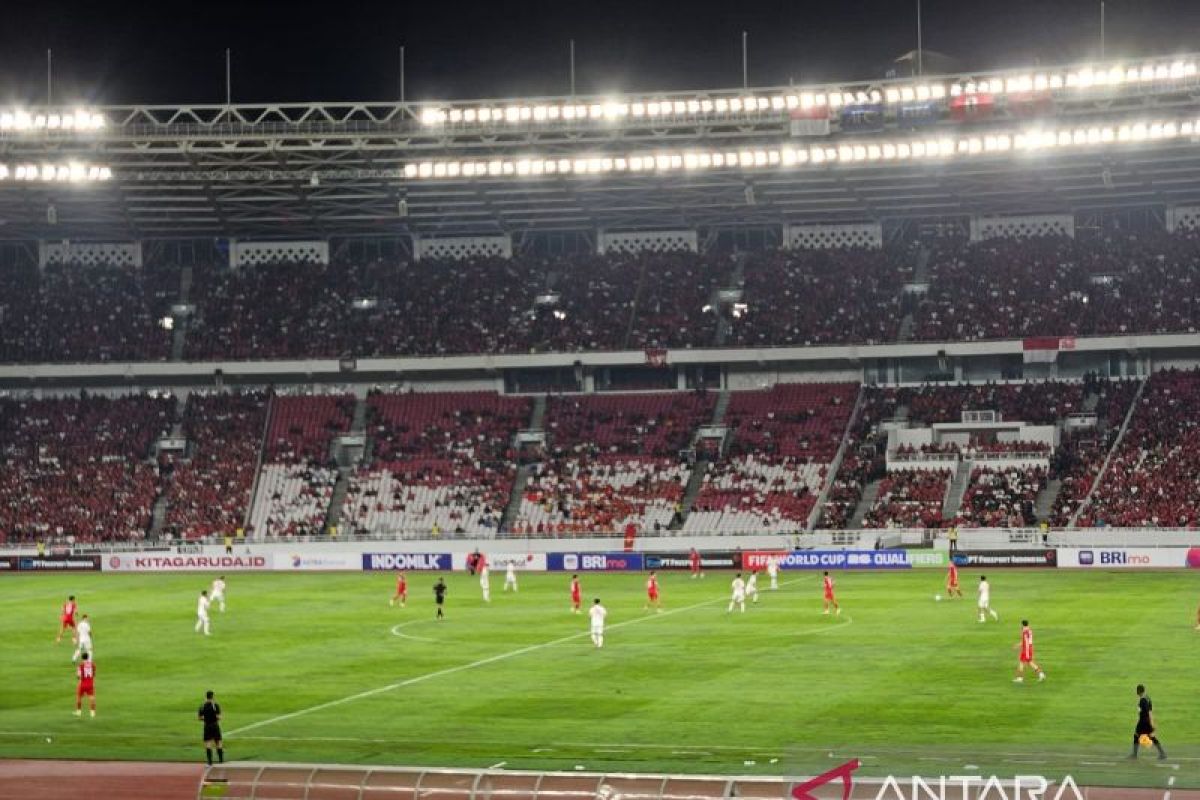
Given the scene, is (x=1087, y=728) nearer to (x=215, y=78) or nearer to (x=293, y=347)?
(x=215, y=78)

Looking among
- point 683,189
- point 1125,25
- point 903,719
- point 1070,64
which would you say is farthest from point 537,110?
point 903,719

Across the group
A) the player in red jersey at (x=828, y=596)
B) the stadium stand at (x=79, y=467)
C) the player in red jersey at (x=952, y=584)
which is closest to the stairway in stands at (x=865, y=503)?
the player in red jersey at (x=952, y=584)

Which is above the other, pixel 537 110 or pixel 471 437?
pixel 537 110

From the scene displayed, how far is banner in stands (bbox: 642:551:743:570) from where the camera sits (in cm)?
7369

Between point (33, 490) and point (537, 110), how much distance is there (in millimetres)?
34883

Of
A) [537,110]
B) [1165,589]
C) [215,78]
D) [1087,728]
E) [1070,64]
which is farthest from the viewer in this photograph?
[215,78]

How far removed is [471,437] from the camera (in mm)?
90625

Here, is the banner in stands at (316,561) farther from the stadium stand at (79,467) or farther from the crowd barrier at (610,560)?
the stadium stand at (79,467)

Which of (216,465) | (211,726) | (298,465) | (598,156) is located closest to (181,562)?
(216,465)

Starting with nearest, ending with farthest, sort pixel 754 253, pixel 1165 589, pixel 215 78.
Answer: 1. pixel 1165 589
2. pixel 215 78
3. pixel 754 253

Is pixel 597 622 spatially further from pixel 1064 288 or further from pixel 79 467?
pixel 79 467

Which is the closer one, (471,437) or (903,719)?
(903,719)

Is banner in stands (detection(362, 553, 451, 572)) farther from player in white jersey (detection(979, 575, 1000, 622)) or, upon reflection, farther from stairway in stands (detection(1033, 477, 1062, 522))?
player in white jersey (detection(979, 575, 1000, 622))

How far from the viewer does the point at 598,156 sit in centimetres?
7644
